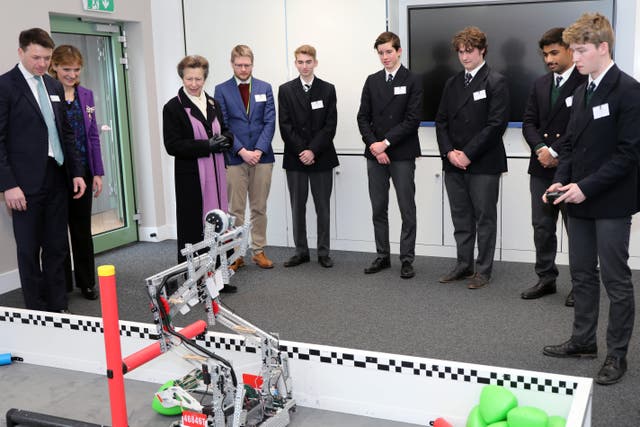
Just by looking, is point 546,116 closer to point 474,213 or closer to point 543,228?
point 543,228

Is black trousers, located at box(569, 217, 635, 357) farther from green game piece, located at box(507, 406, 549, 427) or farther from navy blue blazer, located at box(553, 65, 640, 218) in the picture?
green game piece, located at box(507, 406, 549, 427)

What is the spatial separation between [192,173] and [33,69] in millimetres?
1113

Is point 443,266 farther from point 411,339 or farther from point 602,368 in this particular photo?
point 602,368

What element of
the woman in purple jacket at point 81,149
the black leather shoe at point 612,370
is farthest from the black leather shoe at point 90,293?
the black leather shoe at point 612,370

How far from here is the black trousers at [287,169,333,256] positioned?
16.9 feet

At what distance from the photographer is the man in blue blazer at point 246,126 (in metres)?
5.00

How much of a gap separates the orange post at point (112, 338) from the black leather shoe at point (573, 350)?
2145 mm

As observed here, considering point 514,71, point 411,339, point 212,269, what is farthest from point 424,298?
point 212,269

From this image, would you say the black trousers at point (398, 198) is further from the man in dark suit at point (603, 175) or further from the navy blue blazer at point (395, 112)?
the man in dark suit at point (603, 175)

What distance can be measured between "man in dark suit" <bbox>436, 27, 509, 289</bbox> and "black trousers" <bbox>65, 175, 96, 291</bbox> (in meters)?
2.34

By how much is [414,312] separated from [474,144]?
3.69 feet

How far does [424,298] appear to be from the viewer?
4.39m

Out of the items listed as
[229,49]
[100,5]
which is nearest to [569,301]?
[229,49]

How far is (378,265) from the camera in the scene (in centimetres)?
501
